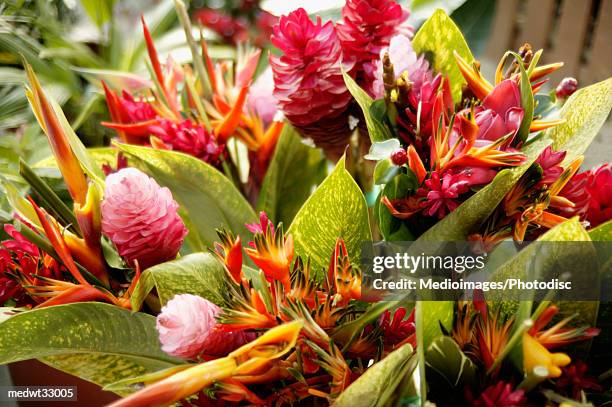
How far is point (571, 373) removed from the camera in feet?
0.75

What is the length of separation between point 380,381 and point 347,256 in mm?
59

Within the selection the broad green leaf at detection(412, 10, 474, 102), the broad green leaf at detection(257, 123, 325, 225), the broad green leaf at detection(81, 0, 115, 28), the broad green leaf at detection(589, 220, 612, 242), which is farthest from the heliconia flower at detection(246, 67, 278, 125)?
the broad green leaf at detection(81, 0, 115, 28)

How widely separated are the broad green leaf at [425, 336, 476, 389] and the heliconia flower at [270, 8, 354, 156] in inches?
6.3

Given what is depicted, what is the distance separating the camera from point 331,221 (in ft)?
0.96

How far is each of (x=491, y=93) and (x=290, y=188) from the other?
0.19 metres

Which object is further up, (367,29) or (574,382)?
(367,29)

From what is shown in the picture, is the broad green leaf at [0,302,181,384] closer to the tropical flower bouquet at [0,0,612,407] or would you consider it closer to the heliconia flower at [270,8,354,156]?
the tropical flower bouquet at [0,0,612,407]

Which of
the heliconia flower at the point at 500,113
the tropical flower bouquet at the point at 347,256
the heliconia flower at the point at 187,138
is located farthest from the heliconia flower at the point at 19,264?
the heliconia flower at the point at 500,113

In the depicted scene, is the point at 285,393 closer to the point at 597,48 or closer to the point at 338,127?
the point at 338,127

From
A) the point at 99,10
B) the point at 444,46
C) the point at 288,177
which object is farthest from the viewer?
the point at 99,10

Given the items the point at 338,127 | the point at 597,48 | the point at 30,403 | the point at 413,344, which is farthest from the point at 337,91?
the point at 597,48

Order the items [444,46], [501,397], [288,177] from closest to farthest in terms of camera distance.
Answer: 1. [501,397]
2. [444,46]
3. [288,177]

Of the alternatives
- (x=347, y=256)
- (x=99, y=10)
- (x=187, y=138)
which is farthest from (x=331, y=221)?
(x=99, y=10)

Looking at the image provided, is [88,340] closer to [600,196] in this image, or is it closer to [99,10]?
[600,196]
